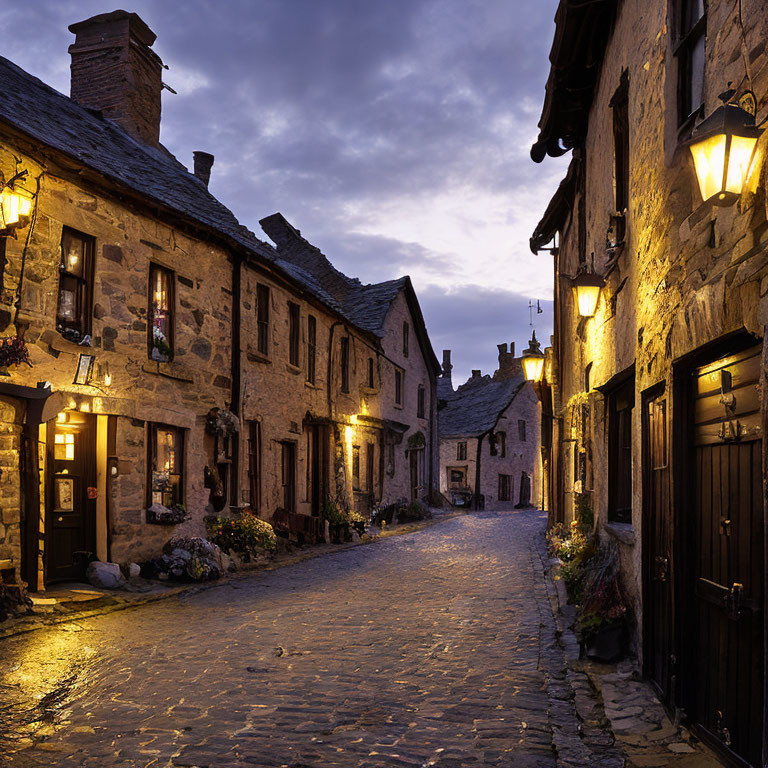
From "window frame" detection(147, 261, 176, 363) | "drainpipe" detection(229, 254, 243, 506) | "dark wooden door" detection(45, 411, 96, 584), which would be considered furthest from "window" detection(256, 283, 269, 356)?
"dark wooden door" detection(45, 411, 96, 584)

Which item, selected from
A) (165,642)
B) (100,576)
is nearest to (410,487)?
(100,576)

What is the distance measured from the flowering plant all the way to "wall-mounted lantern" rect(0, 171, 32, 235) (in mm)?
1303

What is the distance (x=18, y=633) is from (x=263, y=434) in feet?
27.0

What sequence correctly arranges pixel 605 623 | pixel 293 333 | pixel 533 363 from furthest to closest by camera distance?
pixel 293 333 < pixel 533 363 < pixel 605 623

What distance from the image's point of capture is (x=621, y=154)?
25.5 ft

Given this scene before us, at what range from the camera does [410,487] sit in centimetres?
2739

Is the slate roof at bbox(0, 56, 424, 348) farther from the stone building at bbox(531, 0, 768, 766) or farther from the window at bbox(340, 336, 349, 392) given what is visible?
the stone building at bbox(531, 0, 768, 766)

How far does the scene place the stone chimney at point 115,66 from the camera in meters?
15.6

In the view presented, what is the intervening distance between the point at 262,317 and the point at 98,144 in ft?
15.5

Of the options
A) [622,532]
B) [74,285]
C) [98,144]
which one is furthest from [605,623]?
[98,144]

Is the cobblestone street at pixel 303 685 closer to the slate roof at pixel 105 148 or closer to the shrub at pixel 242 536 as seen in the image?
the shrub at pixel 242 536

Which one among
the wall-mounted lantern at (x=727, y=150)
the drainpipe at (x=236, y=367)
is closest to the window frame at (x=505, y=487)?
the drainpipe at (x=236, y=367)

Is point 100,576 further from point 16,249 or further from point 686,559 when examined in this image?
point 686,559

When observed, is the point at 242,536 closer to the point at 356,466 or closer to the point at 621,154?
the point at 621,154
